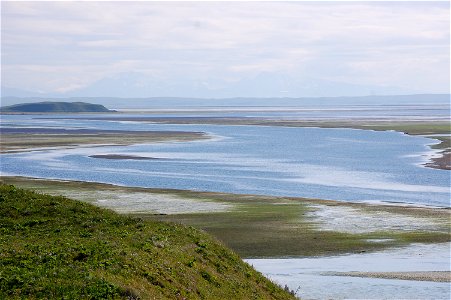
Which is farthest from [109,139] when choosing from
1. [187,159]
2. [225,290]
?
[225,290]

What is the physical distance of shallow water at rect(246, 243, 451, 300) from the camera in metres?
34.7

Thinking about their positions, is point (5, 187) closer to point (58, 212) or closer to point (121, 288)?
point (58, 212)

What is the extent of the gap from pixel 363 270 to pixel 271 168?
178 feet

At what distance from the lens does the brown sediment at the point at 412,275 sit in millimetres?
37219

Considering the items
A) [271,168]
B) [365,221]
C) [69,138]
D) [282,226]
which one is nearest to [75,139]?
[69,138]

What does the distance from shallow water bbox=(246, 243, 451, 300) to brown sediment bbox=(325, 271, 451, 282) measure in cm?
57

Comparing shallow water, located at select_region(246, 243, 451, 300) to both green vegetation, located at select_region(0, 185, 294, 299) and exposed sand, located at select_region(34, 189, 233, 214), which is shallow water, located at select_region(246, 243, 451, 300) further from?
exposed sand, located at select_region(34, 189, 233, 214)

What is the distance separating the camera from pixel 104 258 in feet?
74.0

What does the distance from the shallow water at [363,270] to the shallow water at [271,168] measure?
21547 mm

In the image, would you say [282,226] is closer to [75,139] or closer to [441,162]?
[441,162]

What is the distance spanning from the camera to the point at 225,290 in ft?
83.2

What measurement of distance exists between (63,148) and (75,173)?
3577 cm

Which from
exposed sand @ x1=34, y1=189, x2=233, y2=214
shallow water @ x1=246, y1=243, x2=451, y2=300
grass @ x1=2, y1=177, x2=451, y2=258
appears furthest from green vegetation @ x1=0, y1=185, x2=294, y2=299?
exposed sand @ x1=34, y1=189, x2=233, y2=214

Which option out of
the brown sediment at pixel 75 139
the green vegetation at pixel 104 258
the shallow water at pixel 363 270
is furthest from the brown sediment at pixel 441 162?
the green vegetation at pixel 104 258
